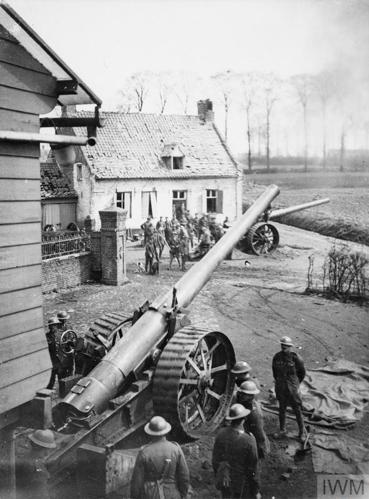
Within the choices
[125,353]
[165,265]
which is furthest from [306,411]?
[165,265]

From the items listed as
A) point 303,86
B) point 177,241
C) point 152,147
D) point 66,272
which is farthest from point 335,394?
point 152,147

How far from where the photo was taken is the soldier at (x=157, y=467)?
438cm

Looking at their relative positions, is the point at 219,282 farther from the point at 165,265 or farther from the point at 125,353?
the point at 125,353

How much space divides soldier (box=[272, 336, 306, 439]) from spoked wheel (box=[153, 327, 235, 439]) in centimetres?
74

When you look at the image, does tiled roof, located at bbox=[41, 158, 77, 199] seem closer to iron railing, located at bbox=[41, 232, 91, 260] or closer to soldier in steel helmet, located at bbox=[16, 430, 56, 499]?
iron railing, located at bbox=[41, 232, 91, 260]

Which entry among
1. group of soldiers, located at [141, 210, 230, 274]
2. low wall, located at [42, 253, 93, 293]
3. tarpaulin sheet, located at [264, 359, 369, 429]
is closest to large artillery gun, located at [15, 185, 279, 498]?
tarpaulin sheet, located at [264, 359, 369, 429]

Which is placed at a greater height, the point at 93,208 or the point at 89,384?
the point at 93,208

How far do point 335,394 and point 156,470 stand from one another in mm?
→ 4403

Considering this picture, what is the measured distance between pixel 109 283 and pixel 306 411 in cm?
922

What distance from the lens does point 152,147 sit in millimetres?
26734

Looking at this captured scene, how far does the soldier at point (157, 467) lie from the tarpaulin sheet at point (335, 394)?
3.30m

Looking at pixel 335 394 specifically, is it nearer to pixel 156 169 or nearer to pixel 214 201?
pixel 156 169

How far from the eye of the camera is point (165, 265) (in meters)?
19.0

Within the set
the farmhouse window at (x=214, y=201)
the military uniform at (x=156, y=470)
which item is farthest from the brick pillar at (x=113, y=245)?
the farmhouse window at (x=214, y=201)
